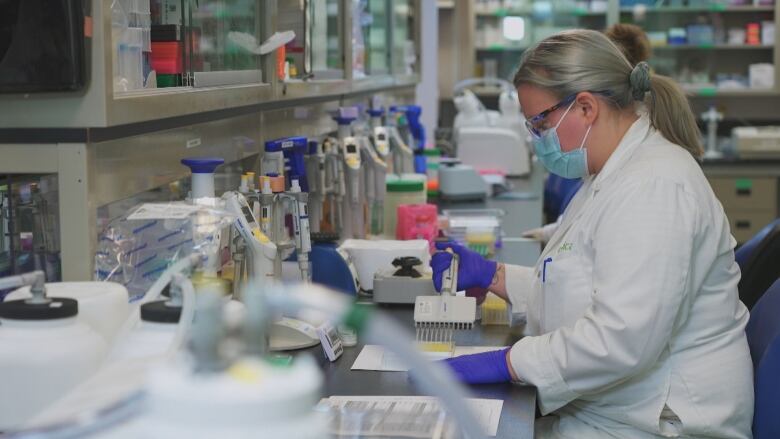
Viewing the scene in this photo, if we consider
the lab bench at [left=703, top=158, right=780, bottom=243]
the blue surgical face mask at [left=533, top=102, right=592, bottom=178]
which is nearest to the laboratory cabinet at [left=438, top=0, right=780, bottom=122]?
the lab bench at [left=703, top=158, right=780, bottom=243]

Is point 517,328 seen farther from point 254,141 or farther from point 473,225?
point 473,225


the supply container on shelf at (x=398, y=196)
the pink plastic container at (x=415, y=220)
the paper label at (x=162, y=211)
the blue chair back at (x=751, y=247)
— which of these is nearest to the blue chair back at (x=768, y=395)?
the blue chair back at (x=751, y=247)

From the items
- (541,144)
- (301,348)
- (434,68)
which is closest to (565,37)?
(541,144)

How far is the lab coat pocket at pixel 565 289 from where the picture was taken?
6.89ft

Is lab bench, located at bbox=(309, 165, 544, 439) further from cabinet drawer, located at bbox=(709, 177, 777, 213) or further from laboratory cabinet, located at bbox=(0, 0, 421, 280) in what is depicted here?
cabinet drawer, located at bbox=(709, 177, 777, 213)

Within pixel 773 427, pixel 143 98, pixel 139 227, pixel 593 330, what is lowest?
pixel 773 427

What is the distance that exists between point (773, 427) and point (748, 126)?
6623mm

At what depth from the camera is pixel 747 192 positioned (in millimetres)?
7480

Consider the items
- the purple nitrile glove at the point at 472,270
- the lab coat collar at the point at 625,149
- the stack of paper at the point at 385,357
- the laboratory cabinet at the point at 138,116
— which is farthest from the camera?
the purple nitrile glove at the point at 472,270

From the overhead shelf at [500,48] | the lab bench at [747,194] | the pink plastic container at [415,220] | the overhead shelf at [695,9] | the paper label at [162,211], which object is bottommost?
the lab bench at [747,194]

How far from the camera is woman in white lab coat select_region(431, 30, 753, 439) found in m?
1.91

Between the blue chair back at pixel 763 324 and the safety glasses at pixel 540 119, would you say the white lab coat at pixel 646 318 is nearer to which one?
the blue chair back at pixel 763 324

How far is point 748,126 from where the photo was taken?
8203 millimetres

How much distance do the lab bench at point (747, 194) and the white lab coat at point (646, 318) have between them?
5.60 meters
